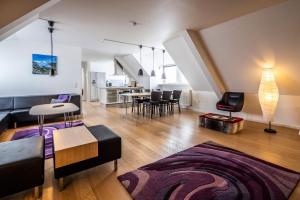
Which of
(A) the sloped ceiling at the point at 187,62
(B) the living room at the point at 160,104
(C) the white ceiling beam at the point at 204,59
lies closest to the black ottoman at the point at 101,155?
(B) the living room at the point at 160,104

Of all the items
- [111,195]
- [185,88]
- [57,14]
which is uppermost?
[57,14]

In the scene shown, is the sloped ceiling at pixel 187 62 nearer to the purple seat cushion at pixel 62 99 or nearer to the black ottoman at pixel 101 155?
the purple seat cushion at pixel 62 99

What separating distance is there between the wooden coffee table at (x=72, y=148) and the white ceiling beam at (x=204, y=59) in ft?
11.7

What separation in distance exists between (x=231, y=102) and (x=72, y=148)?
470cm

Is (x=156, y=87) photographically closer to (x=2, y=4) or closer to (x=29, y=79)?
(x=29, y=79)

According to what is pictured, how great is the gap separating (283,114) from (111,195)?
479 cm

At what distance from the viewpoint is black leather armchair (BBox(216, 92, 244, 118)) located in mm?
4562

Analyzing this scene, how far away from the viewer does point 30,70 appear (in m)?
4.93

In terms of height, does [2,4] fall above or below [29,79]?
above

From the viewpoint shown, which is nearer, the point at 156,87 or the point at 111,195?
the point at 111,195

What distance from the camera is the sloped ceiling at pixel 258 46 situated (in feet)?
9.59

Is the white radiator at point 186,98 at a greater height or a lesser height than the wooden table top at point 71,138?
greater

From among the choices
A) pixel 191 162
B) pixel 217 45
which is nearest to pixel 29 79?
pixel 191 162

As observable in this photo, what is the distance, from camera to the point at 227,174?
2.07 m
